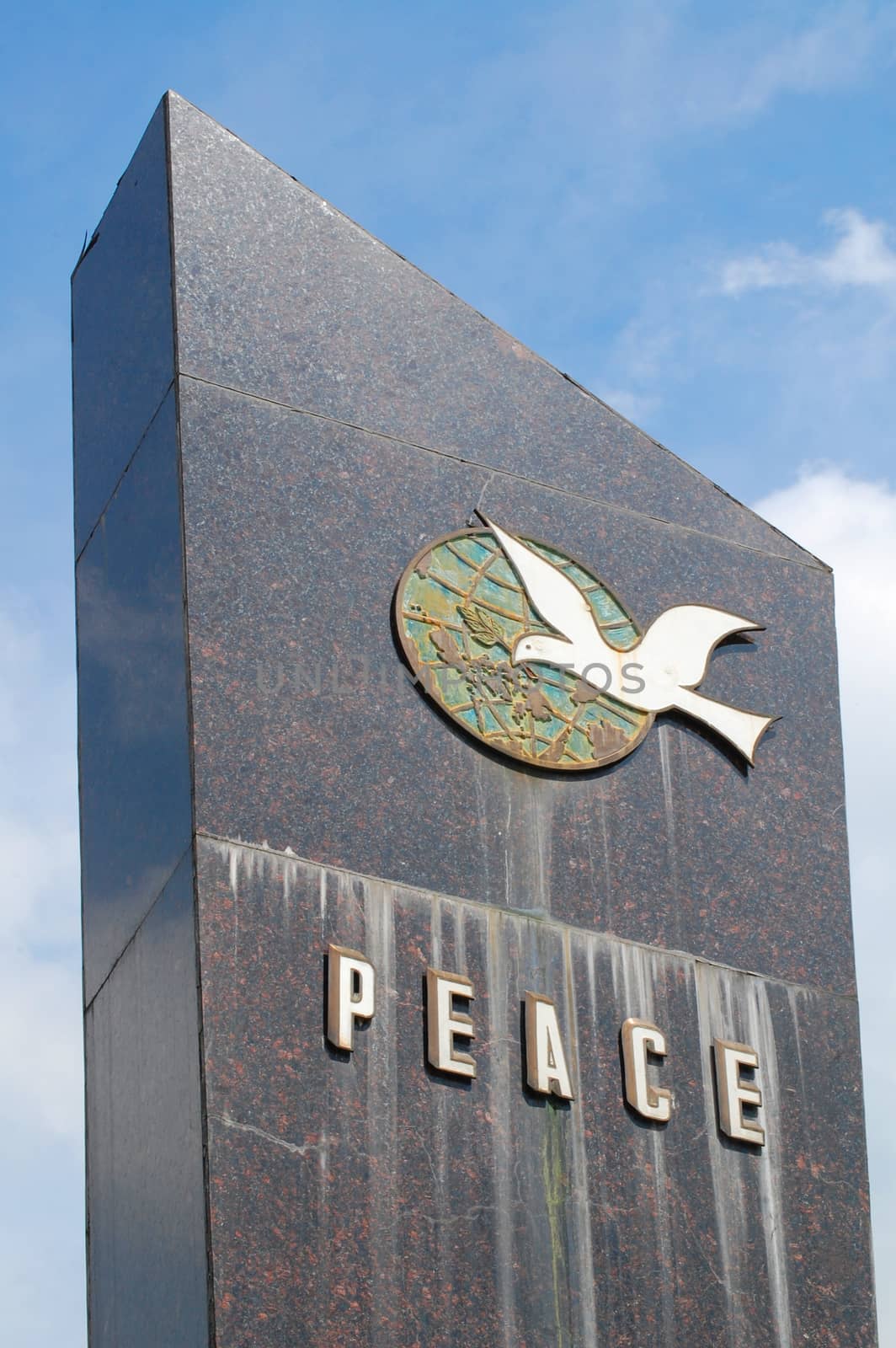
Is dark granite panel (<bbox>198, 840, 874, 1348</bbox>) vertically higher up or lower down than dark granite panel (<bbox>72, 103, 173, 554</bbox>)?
lower down

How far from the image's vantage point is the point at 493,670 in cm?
1092

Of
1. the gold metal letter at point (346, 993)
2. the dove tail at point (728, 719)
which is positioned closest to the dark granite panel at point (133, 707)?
the gold metal letter at point (346, 993)

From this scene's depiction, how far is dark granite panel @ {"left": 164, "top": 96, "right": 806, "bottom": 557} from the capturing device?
11.1 meters

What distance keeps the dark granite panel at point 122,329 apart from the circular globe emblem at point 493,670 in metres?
1.63

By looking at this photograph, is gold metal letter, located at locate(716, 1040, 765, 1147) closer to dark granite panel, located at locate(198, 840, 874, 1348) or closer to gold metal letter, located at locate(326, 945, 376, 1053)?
dark granite panel, located at locate(198, 840, 874, 1348)

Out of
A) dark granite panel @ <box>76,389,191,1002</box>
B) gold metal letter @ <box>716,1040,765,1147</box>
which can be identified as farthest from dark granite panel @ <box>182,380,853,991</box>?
gold metal letter @ <box>716,1040,765,1147</box>

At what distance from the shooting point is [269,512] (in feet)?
34.8

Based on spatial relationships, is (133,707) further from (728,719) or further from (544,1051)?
(728,719)

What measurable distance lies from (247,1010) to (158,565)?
7.70 feet

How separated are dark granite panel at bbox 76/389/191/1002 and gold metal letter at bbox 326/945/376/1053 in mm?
823

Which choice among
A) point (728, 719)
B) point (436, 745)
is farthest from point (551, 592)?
point (436, 745)

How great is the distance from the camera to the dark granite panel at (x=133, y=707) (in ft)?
32.9

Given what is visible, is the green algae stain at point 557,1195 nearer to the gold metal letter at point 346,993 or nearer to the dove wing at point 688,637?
the gold metal letter at point 346,993

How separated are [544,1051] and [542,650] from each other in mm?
2110
